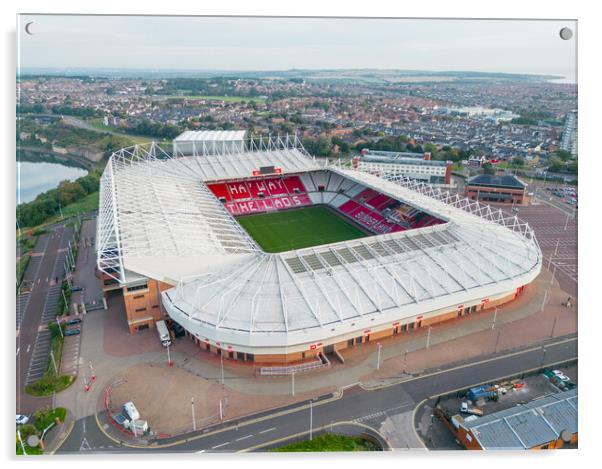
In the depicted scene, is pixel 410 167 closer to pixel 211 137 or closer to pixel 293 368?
pixel 211 137

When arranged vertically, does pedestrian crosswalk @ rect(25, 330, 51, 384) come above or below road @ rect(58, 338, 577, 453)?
above

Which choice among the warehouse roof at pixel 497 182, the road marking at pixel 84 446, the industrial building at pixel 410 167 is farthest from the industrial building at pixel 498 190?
the road marking at pixel 84 446

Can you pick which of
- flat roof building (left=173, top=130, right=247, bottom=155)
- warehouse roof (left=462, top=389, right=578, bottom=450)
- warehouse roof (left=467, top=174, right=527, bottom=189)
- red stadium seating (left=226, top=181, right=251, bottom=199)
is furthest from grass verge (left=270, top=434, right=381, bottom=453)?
warehouse roof (left=467, top=174, right=527, bottom=189)

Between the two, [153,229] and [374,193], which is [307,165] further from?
[153,229]

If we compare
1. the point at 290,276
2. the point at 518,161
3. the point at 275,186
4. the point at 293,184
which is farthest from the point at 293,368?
the point at 518,161

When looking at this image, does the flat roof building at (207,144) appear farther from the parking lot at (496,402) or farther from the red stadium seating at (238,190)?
the parking lot at (496,402)

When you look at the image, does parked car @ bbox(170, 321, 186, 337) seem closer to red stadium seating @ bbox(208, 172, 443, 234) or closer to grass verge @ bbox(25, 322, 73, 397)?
grass verge @ bbox(25, 322, 73, 397)

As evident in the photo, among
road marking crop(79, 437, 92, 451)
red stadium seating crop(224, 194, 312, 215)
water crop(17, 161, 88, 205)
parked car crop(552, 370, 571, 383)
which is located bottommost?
parked car crop(552, 370, 571, 383)

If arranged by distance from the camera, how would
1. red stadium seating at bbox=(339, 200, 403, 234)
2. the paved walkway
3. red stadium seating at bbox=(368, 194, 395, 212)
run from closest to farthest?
the paved walkway < red stadium seating at bbox=(339, 200, 403, 234) < red stadium seating at bbox=(368, 194, 395, 212)
